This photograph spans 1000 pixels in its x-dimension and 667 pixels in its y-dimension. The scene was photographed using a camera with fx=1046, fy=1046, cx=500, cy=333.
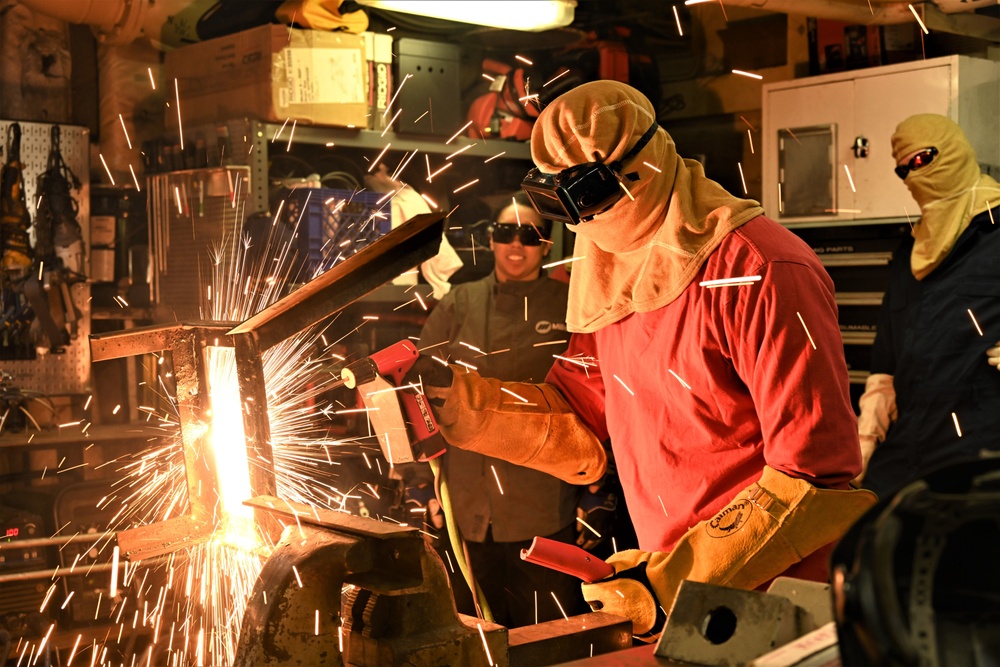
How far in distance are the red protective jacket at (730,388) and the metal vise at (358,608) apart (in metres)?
0.72

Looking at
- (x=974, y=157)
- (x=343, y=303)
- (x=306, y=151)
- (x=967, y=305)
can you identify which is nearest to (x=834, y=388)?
(x=343, y=303)

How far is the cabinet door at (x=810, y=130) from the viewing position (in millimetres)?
4887

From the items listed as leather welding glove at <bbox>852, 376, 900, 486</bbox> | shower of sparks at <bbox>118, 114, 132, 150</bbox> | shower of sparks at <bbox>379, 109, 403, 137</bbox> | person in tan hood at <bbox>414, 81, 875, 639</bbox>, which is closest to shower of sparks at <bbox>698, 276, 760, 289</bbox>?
person in tan hood at <bbox>414, 81, 875, 639</bbox>

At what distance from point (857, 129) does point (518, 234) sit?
172cm

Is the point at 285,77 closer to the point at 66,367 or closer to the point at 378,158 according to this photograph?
the point at 378,158

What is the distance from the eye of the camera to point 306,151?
4.81 meters

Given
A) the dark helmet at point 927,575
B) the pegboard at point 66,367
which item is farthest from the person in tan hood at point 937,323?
the pegboard at point 66,367

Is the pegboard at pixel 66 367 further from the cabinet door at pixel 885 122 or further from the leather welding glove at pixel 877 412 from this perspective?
the cabinet door at pixel 885 122

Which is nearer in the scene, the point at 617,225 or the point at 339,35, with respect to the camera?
the point at 617,225

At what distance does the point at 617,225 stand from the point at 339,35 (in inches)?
97.9

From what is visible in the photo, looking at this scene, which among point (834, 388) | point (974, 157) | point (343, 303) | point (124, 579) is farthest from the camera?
point (974, 157)

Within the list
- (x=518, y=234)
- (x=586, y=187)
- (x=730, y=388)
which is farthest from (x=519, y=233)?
(x=730, y=388)

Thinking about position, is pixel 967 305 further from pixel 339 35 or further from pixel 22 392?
pixel 22 392

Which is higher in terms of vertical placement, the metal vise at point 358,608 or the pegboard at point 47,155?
the pegboard at point 47,155
